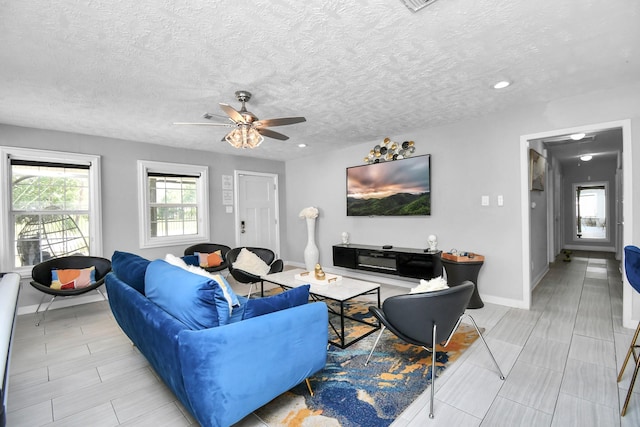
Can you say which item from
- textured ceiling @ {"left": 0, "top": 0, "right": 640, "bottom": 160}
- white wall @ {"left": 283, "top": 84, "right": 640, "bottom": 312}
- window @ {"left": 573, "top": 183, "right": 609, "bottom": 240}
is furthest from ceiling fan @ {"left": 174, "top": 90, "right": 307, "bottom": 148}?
window @ {"left": 573, "top": 183, "right": 609, "bottom": 240}

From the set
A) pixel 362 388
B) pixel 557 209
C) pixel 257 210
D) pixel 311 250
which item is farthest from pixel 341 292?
pixel 557 209

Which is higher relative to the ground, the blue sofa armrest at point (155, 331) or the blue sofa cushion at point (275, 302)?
the blue sofa cushion at point (275, 302)

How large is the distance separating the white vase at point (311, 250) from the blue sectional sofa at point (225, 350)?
374cm

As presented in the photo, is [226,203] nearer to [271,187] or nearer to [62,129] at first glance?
[271,187]

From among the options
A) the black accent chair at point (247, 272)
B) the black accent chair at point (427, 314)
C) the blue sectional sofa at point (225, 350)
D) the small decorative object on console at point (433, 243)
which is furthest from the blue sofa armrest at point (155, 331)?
the small decorative object on console at point (433, 243)

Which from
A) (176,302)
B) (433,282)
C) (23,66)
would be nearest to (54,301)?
(23,66)

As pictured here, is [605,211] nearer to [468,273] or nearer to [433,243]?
[433,243]

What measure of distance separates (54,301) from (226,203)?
2.88 metres

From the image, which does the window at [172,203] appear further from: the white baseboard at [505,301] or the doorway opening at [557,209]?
the doorway opening at [557,209]

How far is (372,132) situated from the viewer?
454 centimetres

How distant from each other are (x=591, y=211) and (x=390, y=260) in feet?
25.5

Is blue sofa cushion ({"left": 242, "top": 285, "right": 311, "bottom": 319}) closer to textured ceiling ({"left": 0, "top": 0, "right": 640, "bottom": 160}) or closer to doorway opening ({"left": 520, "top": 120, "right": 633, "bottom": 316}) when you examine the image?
textured ceiling ({"left": 0, "top": 0, "right": 640, "bottom": 160})

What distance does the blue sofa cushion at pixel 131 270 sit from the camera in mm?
2488

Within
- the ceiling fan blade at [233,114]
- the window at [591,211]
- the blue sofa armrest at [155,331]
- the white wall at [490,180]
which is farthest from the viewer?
the window at [591,211]
